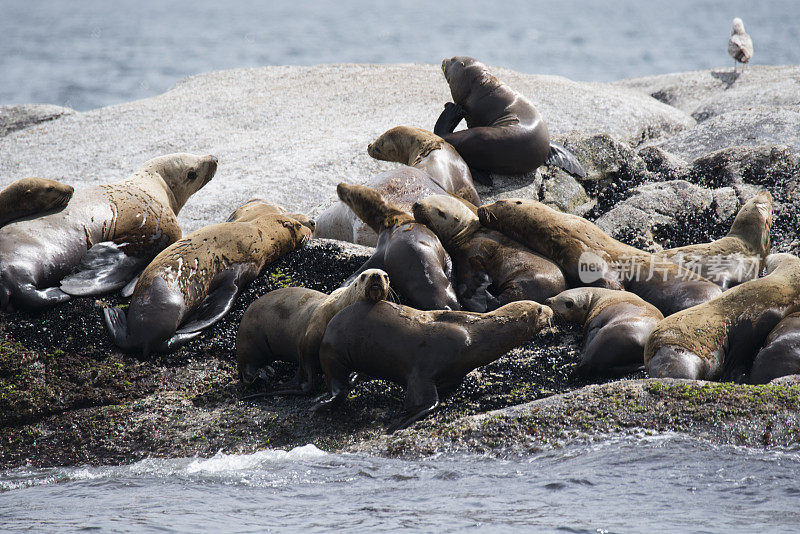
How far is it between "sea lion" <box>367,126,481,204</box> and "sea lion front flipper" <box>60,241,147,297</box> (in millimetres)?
3049

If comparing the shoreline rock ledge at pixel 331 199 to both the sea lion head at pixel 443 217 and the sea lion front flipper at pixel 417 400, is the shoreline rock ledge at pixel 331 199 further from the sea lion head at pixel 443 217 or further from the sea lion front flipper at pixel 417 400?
the sea lion head at pixel 443 217

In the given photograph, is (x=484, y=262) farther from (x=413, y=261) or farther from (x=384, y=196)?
(x=384, y=196)

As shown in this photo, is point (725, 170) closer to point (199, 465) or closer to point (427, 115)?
point (427, 115)

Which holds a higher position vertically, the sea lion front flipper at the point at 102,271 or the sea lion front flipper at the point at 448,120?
the sea lion front flipper at the point at 448,120

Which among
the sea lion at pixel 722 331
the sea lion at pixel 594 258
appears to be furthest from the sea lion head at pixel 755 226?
the sea lion at pixel 722 331

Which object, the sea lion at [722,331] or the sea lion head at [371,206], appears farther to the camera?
the sea lion head at [371,206]

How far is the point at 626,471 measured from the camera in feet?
12.7

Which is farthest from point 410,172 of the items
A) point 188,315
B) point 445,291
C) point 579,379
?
point 579,379

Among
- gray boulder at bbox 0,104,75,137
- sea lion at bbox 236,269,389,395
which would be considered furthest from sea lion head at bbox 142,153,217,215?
gray boulder at bbox 0,104,75,137

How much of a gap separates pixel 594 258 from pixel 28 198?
4.67 metres

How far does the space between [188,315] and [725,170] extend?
630 cm

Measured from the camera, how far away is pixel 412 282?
6.32 metres

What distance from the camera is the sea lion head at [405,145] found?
9125mm

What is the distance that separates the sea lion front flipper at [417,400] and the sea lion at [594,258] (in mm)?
2274
